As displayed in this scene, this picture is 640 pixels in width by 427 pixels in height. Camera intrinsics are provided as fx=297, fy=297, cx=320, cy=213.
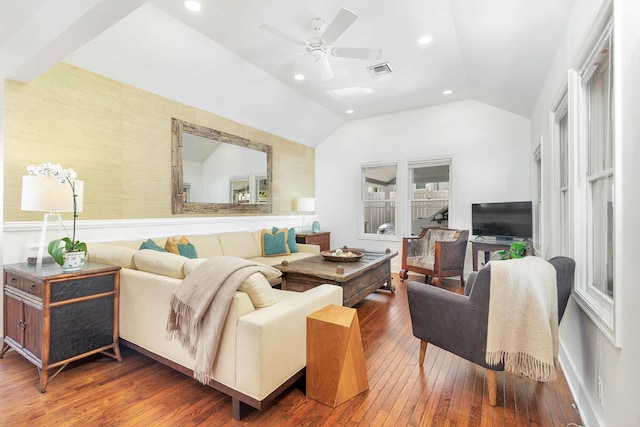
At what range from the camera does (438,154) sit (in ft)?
17.7


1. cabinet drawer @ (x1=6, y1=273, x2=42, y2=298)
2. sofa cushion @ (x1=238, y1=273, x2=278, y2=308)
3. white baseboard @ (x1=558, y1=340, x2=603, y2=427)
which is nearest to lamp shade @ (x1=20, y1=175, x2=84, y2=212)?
cabinet drawer @ (x1=6, y1=273, x2=42, y2=298)

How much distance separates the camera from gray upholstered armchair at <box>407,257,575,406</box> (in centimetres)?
183

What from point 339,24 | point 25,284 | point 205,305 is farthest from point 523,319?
point 25,284

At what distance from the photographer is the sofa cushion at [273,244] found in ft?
15.3

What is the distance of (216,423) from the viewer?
1682 millimetres

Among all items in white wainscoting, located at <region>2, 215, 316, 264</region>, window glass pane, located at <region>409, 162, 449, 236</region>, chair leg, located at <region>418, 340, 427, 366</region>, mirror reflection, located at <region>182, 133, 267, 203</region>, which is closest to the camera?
chair leg, located at <region>418, 340, 427, 366</region>

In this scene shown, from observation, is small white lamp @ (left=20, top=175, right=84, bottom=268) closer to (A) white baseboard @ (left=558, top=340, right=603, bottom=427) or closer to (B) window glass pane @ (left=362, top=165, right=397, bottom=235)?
(A) white baseboard @ (left=558, top=340, right=603, bottom=427)

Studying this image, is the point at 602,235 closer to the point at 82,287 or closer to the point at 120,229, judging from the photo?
the point at 82,287

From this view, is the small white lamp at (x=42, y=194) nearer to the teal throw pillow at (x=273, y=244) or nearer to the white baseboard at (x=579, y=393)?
the teal throw pillow at (x=273, y=244)

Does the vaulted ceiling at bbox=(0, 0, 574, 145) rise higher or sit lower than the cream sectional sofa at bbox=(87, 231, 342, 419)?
higher

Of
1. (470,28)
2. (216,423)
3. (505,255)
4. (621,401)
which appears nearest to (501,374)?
(621,401)

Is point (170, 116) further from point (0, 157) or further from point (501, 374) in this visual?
point (501, 374)

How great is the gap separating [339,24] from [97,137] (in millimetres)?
2748

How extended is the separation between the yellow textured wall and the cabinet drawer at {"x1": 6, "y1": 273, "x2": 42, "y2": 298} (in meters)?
0.65
